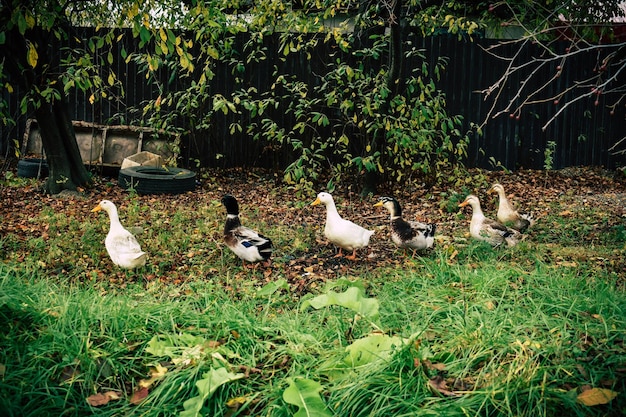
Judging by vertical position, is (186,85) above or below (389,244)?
above

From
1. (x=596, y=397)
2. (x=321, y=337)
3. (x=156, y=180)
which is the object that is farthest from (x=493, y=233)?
(x=156, y=180)

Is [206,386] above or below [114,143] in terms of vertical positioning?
below

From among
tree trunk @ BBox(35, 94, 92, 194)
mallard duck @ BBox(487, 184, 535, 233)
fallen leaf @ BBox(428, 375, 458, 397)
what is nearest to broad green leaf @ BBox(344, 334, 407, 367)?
fallen leaf @ BBox(428, 375, 458, 397)

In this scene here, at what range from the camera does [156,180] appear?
9977 mm

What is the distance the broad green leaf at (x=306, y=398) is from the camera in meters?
3.27

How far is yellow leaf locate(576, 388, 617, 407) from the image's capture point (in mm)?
3238

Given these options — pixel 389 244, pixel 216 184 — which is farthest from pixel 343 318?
pixel 216 184

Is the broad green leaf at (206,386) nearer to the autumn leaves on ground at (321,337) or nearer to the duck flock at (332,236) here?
the autumn leaves on ground at (321,337)

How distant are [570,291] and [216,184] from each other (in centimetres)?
721

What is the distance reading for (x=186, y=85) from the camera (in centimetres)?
1210

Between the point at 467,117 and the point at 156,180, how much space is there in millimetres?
5950

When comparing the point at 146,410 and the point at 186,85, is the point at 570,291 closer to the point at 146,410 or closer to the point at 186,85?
the point at 146,410

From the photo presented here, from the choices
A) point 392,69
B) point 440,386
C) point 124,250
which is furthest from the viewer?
point 392,69

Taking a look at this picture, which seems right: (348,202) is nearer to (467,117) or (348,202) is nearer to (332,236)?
(332,236)
